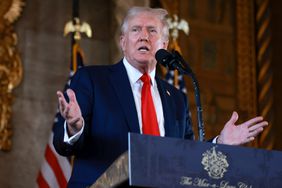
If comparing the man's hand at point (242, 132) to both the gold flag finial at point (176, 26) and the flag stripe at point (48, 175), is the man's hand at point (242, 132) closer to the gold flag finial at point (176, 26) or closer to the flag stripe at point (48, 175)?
the flag stripe at point (48, 175)

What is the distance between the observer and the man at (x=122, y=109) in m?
3.89

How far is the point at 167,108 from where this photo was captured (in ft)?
14.7

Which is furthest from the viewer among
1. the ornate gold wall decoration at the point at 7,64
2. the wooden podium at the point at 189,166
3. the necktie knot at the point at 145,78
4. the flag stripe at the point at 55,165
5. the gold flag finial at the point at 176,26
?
the gold flag finial at the point at 176,26

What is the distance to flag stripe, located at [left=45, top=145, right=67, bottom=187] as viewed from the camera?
7930mm

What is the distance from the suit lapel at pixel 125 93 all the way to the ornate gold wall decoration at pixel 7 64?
166 inches

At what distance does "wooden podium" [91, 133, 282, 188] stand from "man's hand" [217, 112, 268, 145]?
0.44 metres

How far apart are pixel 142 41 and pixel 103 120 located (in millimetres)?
651

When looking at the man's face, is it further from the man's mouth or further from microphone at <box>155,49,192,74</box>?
microphone at <box>155,49,192,74</box>

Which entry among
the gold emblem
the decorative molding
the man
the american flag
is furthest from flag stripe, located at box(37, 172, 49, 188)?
the gold emblem

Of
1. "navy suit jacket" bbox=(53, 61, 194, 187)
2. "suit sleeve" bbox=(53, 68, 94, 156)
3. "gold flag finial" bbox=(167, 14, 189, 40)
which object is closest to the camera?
"suit sleeve" bbox=(53, 68, 94, 156)

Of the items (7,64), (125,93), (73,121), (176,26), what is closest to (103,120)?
(125,93)

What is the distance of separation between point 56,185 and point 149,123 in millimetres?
3851

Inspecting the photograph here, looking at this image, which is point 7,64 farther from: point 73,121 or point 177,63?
point 73,121

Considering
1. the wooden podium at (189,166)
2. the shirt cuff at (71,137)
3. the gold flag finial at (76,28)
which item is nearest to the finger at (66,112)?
the shirt cuff at (71,137)
